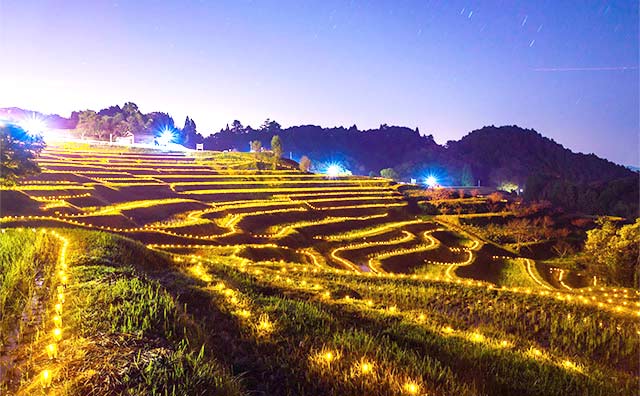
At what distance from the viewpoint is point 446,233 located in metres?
37.5

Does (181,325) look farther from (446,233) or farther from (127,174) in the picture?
(127,174)

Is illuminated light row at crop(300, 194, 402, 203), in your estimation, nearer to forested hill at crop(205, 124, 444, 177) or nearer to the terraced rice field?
the terraced rice field

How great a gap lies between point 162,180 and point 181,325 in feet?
127

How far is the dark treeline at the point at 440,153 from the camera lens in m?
71.7

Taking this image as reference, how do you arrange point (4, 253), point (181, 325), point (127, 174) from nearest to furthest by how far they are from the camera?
1. point (181, 325)
2. point (4, 253)
3. point (127, 174)

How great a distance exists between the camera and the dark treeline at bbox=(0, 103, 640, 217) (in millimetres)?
71688

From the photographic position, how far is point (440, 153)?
463 feet

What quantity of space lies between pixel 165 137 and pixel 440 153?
92.7 metres

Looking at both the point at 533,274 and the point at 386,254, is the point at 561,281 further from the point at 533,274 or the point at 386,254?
the point at 386,254

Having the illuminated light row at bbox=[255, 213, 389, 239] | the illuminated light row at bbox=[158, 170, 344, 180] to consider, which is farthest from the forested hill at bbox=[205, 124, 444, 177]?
the illuminated light row at bbox=[255, 213, 389, 239]

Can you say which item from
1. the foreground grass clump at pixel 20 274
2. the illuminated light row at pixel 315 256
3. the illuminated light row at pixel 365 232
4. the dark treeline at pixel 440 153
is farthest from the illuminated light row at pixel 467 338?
the dark treeline at pixel 440 153

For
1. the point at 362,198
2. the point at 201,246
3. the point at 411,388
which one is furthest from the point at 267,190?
the point at 411,388

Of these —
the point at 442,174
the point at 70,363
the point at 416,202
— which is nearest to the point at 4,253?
the point at 70,363

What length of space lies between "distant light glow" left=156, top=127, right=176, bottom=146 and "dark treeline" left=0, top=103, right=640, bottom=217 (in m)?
1.30
